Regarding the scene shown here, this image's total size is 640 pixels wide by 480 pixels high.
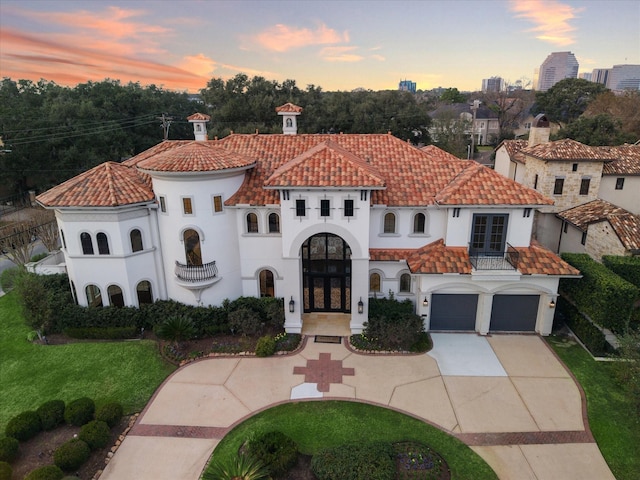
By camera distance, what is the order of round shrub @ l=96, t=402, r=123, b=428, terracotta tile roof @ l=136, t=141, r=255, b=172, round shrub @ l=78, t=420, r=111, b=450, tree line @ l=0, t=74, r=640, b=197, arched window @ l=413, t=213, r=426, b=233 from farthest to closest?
tree line @ l=0, t=74, r=640, b=197 < arched window @ l=413, t=213, r=426, b=233 < terracotta tile roof @ l=136, t=141, r=255, b=172 < round shrub @ l=96, t=402, r=123, b=428 < round shrub @ l=78, t=420, r=111, b=450

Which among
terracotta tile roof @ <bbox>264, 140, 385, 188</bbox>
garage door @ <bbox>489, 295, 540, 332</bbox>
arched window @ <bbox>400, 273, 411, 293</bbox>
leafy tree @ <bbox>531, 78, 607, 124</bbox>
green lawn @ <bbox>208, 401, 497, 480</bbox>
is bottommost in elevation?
green lawn @ <bbox>208, 401, 497, 480</bbox>

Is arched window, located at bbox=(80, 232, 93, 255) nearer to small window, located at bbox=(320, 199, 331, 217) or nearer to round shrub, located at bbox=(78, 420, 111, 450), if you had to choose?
round shrub, located at bbox=(78, 420, 111, 450)

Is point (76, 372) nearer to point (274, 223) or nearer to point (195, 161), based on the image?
point (195, 161)

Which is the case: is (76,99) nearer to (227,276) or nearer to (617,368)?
(227,276)

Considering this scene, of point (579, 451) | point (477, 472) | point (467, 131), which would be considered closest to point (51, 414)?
point (477, 472)

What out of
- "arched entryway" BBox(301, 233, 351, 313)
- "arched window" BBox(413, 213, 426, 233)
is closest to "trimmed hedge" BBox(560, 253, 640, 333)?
"arched window" BBox(413, 213, 426, 233)

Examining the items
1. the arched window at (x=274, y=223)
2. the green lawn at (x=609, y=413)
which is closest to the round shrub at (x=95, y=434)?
the arched window at (x=274, y=223)
